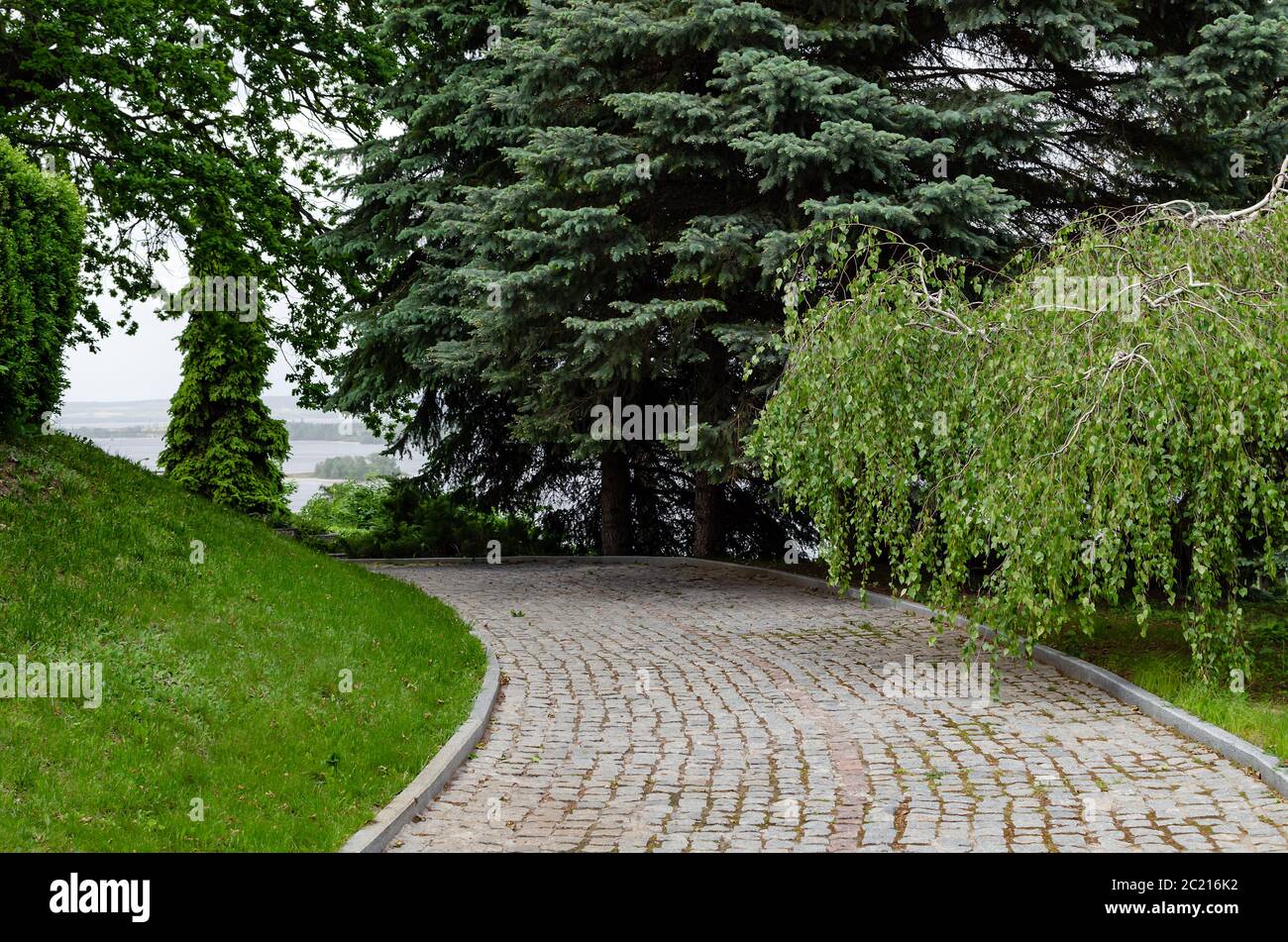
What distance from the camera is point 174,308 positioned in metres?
20.0

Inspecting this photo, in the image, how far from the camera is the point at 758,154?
49.1 feet

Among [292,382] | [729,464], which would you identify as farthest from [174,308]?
[729,464]

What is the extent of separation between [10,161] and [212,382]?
9.56 meters

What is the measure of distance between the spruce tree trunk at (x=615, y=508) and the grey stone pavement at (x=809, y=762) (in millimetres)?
8704

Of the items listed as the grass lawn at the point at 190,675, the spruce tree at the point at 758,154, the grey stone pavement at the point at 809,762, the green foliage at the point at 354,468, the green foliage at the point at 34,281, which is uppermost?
the spruce tree at the point at 758,154

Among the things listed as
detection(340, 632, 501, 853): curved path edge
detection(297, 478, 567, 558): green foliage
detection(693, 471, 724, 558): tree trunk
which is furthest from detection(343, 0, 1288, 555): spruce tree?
detection(340, 632, 501, 853): curved path edge

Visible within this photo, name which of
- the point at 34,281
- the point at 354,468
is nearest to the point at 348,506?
the point at 354,468

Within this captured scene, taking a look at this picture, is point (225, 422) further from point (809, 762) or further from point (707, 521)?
point (809, 762)

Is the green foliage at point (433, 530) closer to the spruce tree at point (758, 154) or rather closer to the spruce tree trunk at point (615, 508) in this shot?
the spruce tree trunk at point (615, 508)

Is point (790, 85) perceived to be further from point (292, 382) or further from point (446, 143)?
point (292, 382)

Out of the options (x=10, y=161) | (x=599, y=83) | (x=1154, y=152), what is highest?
(x=599, y=83)

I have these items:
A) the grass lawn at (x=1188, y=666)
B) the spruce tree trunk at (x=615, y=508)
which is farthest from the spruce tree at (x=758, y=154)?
the grass lawn at (x=1188, y=666)

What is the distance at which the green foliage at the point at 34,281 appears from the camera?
37.1 feet

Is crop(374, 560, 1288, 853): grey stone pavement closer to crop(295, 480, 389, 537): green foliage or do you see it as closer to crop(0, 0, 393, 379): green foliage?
crop(0, 0, 393, 379): green foliage
